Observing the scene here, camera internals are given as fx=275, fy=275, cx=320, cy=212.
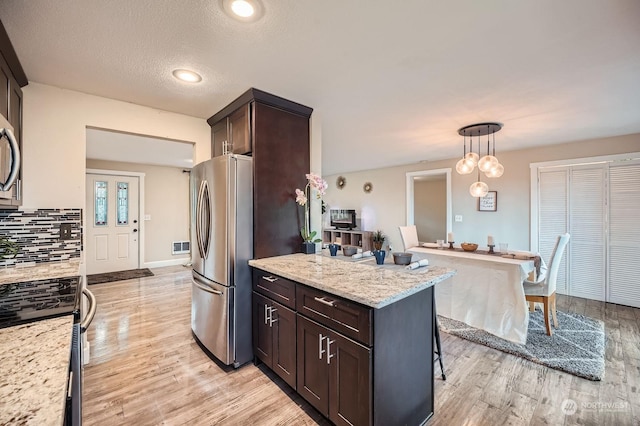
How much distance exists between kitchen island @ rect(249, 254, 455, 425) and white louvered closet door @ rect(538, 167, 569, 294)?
11.6 feet

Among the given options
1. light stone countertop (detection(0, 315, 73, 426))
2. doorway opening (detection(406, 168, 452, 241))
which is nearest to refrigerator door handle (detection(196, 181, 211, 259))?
light stone countertop (detection(0, 315, 73, 426))

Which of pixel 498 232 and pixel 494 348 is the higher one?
pixel 498 232

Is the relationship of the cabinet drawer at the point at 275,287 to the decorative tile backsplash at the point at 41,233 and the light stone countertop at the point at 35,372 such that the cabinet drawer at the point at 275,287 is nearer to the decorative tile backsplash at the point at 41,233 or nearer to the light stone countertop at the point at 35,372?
the light stone countertop at the point at 35,372

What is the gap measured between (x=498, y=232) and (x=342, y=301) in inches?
173

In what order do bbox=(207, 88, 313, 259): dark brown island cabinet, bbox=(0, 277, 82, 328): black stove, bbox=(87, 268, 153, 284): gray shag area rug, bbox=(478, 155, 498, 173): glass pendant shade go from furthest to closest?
bbox=(87, 268, 153, 284): gray shag area rug → bbox=(478, 155, 498, 173): glass pendant shade → bbox=(207, 88, 313, 259): dark brown island cabinet → bbox=(0, 277, 82, 328): black stove

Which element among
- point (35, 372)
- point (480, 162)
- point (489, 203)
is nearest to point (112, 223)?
point (35, 372)

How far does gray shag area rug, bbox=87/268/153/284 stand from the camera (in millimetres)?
4980

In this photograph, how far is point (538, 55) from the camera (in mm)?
1802

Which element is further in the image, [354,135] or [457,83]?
[354,135]

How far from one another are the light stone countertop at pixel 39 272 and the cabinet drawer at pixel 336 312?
1486 millimetres

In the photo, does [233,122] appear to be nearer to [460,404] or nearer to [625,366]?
[460,404]

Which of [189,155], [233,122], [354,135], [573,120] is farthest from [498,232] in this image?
[189,155]

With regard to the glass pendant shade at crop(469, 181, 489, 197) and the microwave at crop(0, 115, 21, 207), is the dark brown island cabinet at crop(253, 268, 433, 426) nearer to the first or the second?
the microwave at crop(0, 115, 21, 207)

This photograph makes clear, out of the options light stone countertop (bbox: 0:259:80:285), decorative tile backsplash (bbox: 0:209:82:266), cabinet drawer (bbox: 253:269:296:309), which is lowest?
cabinet drawer (bbox: 253:269:296:309)
